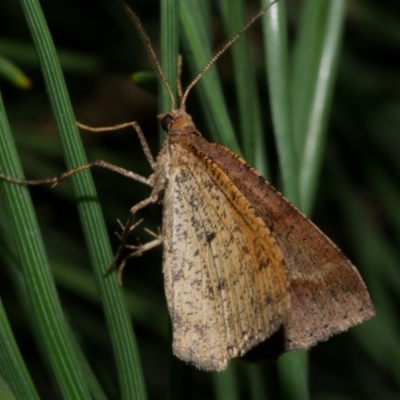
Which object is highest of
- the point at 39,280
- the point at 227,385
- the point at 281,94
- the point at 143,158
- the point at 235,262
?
the point at 143,158

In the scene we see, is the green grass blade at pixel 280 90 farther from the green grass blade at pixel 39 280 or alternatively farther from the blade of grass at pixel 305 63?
the green grass blade at pixel 39 280

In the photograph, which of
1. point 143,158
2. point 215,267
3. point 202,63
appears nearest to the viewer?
point 202,63

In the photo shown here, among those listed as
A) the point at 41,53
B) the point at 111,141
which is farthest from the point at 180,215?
the point at 111,141

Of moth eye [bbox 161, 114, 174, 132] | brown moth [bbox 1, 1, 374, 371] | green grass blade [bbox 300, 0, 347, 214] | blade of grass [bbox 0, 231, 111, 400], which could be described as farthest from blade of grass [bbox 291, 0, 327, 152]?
blade of grass [bbox 0, 231, 111, 400]

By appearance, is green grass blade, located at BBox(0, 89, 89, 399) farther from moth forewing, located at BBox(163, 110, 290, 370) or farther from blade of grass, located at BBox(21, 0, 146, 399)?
moth forewing, located at BBox(163, 110, 290, 370)

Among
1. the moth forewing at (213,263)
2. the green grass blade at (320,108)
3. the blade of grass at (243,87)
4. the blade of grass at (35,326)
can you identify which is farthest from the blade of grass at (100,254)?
the green grass blade at (320,108)

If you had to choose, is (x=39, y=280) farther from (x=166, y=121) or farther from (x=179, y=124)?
(x=179, y=124)

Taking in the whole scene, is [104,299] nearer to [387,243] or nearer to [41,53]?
[41,53]

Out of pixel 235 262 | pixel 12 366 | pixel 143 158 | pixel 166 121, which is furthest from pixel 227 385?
pixel 143 158
